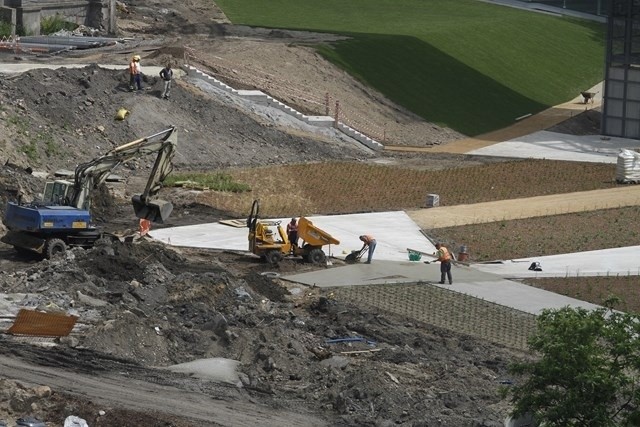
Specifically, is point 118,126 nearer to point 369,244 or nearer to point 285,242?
point 285,242

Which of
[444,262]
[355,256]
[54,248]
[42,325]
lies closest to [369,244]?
[355,256]

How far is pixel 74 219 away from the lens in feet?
144

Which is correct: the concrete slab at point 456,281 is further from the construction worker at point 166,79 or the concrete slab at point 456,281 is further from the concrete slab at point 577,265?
the construction worker at point 166,79

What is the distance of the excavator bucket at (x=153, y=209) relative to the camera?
45.6 meters

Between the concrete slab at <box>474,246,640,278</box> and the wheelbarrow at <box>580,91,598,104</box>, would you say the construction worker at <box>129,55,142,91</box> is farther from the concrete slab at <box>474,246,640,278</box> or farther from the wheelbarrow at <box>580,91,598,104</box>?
the wheelbarrow at <box>580,91,598,104</box>

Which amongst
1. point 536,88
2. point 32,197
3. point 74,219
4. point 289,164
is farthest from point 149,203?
point 536,88

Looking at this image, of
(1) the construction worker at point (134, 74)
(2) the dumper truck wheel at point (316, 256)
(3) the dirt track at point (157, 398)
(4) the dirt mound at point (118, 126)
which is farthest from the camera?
(1) the construction worker at point (134, 74)

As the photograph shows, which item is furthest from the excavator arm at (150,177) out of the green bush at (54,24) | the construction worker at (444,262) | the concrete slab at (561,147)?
the green bush at (54,24)

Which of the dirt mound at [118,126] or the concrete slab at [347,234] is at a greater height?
the dirt mound at [118,126]

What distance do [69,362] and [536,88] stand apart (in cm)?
5766

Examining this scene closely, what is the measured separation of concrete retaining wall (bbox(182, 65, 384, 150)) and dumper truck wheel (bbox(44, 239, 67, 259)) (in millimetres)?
25619

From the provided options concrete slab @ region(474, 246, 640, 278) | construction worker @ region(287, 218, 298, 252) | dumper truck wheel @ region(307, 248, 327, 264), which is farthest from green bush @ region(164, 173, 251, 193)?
concrete slab @ region(474, 246, 640, 278)

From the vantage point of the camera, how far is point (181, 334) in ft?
119

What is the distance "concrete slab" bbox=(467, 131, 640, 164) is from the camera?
6994cm
